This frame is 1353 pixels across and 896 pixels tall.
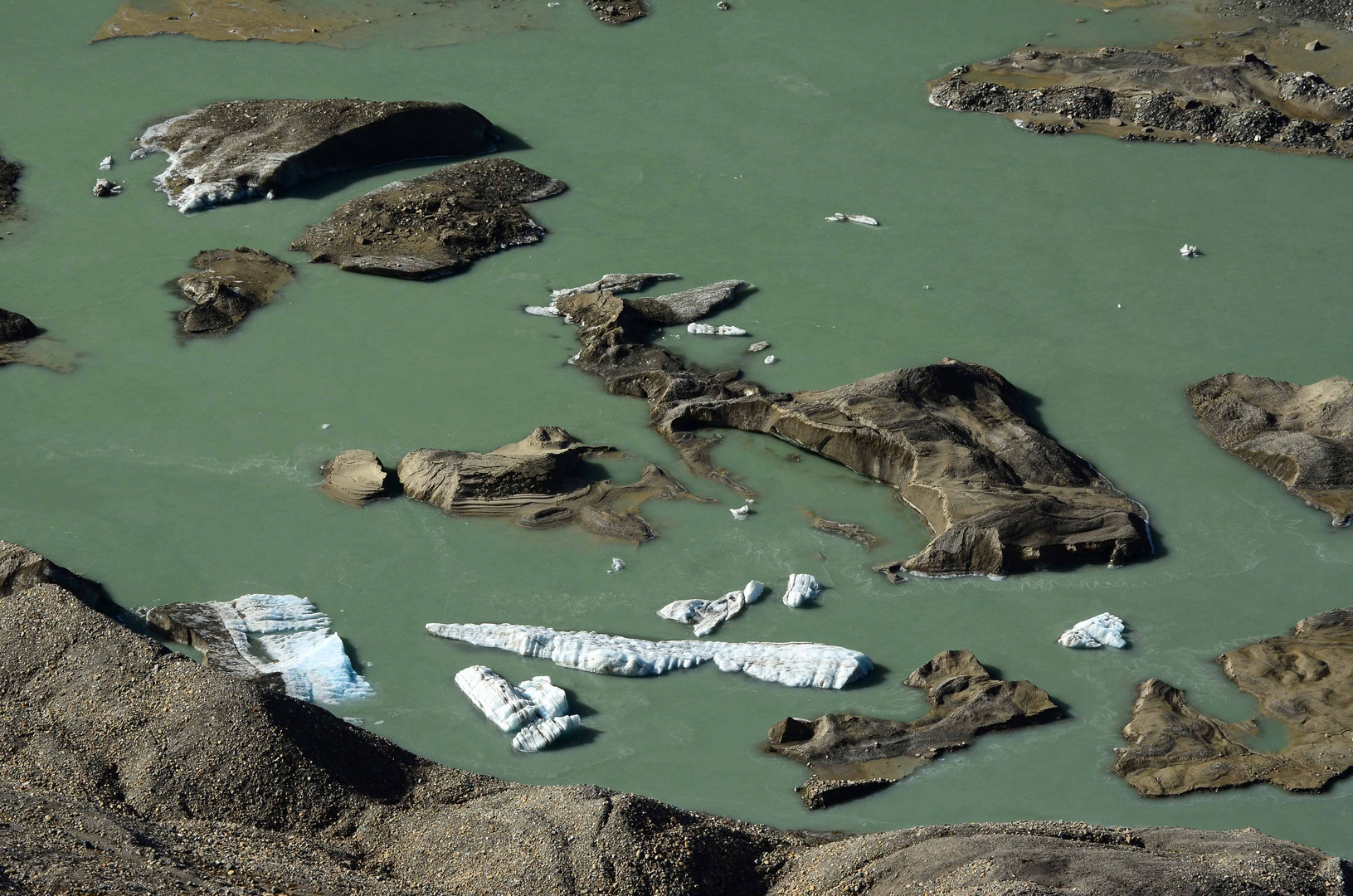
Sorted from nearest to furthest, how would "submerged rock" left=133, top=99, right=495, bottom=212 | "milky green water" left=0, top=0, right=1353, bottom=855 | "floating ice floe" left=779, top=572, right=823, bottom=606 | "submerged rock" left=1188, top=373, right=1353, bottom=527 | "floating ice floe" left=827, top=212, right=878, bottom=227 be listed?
1. "milky green water" left=0, top=0, right=1353, bottom=855
2. "floating ice floe" left=779, top=572, right=823, bottom=606
3. "submerged rock" left=1188, top=373, right=1353, bottom=527
4. "floating ice floe" left=827, top=212, right=878, bottom=227
5. "submerged rock" left=133, top=99, right=495, bottom=212

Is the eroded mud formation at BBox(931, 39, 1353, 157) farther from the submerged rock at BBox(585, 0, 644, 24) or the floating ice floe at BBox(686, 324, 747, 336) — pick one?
the floating ice floe at BBox(686, 324, 747, 336)

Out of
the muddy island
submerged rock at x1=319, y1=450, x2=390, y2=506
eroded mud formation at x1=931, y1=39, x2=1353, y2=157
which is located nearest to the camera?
the muddy island

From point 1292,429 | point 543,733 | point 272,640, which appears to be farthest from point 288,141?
point 1292,429

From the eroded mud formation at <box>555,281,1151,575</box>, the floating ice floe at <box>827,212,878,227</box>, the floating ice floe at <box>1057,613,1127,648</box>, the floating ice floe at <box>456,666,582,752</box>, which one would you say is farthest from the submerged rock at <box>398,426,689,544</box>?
the floating ice floe at <box>827,212,878,227</box>

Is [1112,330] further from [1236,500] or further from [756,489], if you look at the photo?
[756,489]

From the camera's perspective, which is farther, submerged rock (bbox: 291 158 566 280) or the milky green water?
submerged rock (bbox: 291 158 566 280)

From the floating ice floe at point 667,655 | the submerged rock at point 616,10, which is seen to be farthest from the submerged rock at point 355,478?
the submerged rock at point 616,10
